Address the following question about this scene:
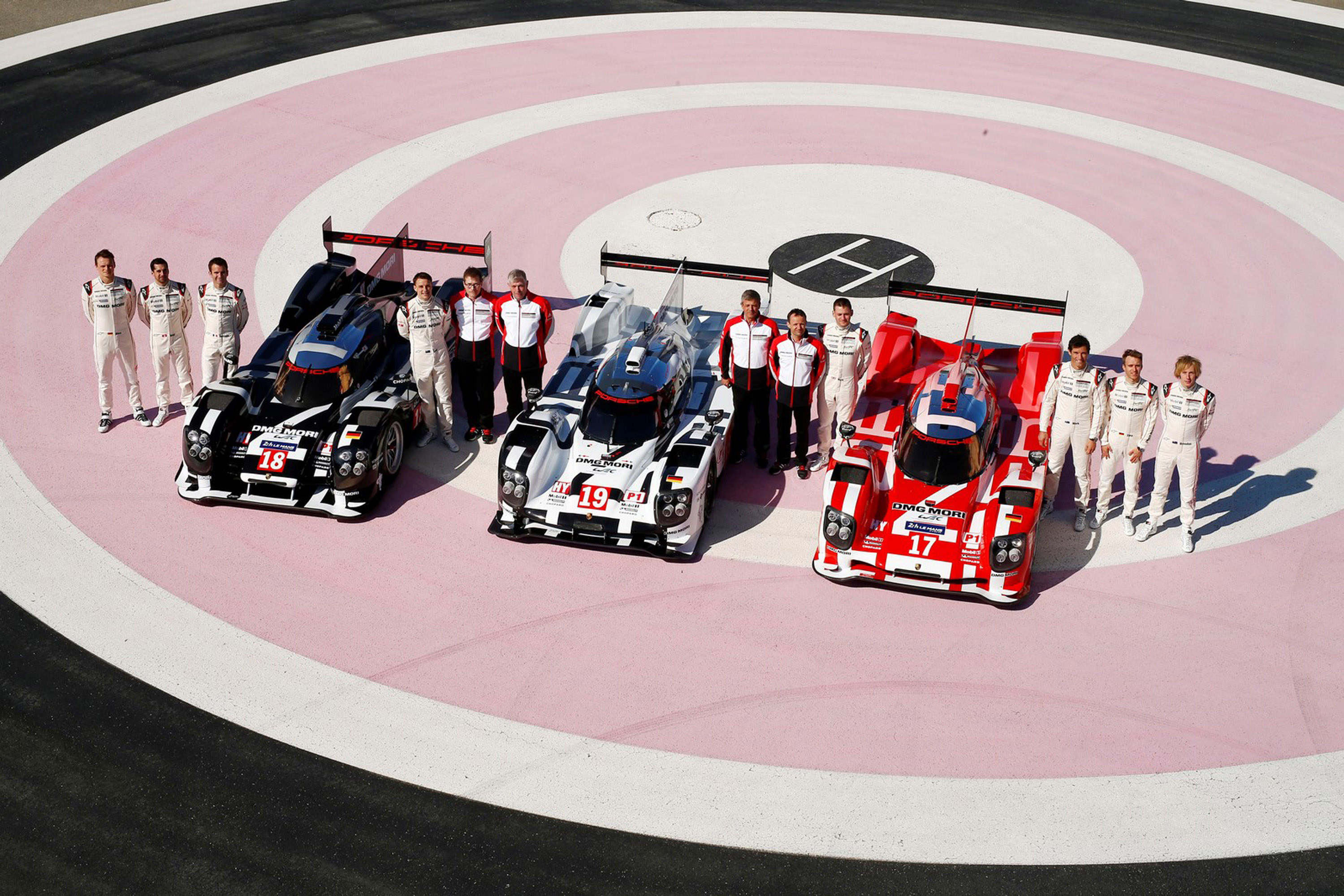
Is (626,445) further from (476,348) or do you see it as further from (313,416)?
(313,416)

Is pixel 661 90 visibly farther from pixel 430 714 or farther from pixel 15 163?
pixel 430 714

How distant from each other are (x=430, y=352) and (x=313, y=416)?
1.42m

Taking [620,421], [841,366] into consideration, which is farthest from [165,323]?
[841,366]

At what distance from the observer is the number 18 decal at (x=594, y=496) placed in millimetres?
12719

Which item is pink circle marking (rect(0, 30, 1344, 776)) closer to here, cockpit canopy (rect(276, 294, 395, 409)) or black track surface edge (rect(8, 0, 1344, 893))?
black track surface edge (rect(8, 0, 1344, 893))

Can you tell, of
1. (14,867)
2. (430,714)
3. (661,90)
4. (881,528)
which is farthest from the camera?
(661,90)

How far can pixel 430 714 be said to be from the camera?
10984 mm

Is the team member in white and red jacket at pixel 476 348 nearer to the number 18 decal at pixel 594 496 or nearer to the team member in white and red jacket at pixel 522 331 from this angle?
the team member in white and red jacket at pixel 522 331

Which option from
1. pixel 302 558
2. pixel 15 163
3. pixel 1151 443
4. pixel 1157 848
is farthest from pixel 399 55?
pixel 1157 848

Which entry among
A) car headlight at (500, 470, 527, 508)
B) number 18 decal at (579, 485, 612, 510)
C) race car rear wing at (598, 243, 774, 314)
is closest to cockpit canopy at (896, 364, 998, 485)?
race car rear wing at (598, 243, 774, 314)

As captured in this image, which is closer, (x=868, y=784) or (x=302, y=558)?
(x=868, y=784)

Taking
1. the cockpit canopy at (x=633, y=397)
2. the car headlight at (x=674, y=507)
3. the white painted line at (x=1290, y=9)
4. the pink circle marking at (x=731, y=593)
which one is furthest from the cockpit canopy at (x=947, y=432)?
the white painted line at (x=1290, y=9)

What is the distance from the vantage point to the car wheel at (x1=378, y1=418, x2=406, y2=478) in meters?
13.6

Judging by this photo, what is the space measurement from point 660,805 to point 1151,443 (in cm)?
777
